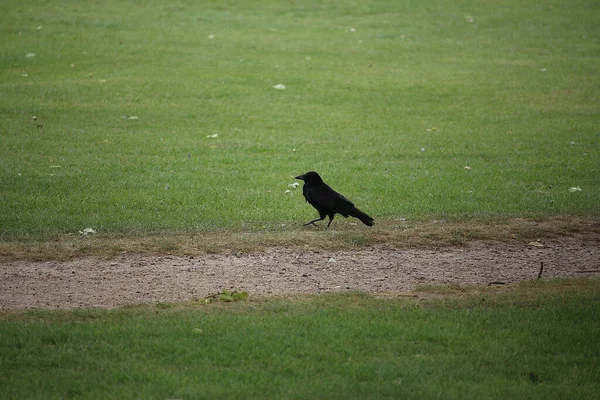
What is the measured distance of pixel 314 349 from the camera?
18.7ft

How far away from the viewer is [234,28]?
2366 centimetres

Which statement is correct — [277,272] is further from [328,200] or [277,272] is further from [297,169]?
[297,169]

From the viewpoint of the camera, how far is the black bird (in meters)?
8.98

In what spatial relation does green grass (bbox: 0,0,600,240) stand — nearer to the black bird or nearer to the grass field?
the grass field

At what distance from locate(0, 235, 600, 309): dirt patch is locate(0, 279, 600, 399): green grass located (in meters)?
0.53

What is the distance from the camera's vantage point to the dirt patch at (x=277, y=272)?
7129mm

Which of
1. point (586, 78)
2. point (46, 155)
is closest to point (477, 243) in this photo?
point (46, 155)

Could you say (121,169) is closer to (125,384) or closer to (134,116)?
(134,116)

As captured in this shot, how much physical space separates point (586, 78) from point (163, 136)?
10341 mm

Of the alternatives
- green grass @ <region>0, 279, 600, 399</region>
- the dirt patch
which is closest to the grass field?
green grass @ <region>0, 279, 600, 399</region>

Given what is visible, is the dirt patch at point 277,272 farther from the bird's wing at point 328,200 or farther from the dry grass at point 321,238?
the bird's wing at point 328,200

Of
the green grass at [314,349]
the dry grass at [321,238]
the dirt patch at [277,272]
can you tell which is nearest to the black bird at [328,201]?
the dry grass at [321,238]

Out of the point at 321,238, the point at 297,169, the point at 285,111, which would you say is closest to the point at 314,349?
the point at 321,238

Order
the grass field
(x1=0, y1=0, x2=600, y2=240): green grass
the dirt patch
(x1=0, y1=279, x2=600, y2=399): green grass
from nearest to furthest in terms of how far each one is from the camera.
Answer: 1. (x1=0, y1=279, x2=600, y2=399): green grass
2. the grass field
3. the dirt patch
4. (x1=0, y1=0, x2=600, y2=240): green grass
